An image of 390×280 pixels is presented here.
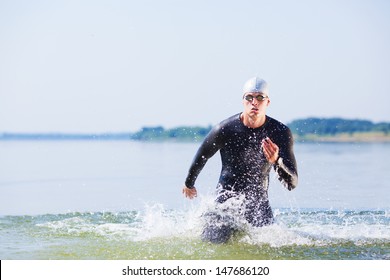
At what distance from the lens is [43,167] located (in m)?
13.9

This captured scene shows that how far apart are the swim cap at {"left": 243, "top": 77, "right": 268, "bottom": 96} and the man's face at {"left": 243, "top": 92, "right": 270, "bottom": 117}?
3cm

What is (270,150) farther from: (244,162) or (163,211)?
(163,211)

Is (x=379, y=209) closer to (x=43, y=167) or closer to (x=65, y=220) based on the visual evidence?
(x=65, y=220)

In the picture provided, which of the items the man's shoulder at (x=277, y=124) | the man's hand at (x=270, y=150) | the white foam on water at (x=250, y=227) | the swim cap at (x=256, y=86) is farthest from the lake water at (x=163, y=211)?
the swim cap at (x=256, y=86)

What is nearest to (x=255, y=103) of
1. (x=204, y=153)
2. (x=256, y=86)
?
(x=256, y=86)

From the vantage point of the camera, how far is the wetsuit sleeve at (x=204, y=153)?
685cm

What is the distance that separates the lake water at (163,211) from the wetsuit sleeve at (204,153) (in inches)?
12.8

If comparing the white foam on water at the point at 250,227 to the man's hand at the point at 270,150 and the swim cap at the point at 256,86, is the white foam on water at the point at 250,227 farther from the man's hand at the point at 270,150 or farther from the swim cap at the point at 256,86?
the swim cap at the point at 256,86

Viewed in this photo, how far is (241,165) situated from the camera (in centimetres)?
688

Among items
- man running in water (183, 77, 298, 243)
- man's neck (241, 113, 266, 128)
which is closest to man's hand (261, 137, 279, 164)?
man running in water (183, 77, 298, 243)

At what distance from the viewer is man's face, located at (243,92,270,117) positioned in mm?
6672
